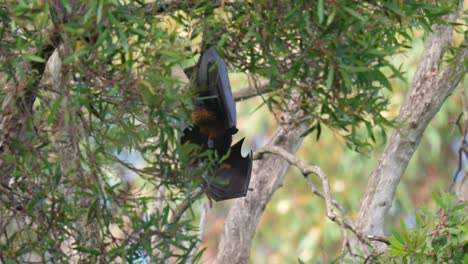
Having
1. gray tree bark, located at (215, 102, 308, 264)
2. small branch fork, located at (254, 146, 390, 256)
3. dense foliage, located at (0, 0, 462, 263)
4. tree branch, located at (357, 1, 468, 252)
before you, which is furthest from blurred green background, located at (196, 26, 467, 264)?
dense foliage, located at (0, 0, 462, 263)

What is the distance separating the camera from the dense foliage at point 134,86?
2.64 metres

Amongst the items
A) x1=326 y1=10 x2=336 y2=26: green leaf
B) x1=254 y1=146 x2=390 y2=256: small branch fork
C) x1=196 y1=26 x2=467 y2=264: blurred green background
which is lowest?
x1=326 y1=10 x2=336 y2=26: green leaf

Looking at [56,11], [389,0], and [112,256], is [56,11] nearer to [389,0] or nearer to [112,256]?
[112,256]

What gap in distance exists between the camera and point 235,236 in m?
4.86

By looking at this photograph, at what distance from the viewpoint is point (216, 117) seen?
139 inches

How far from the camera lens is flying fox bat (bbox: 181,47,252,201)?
11.0 ft

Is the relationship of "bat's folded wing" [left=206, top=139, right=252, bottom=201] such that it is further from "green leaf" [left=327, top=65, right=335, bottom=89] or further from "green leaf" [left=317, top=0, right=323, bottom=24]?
"green leaf" [left=317, top=0, right=323, bottom=24]

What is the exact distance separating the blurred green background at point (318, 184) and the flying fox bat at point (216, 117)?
17.5ft

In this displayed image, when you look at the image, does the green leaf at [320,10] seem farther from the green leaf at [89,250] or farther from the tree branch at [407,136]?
the tree branch at [407,136]

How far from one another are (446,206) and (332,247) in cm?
654

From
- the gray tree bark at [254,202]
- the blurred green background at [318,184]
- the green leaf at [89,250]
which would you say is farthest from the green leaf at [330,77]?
the blurred green background at [318,184]

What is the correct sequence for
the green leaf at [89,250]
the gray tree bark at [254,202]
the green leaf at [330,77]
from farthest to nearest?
the gray tree bark at [254,202]
the green leaf at [89,250]
the green leaf at [330,77]

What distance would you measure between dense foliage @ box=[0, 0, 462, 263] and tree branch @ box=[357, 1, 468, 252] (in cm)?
147

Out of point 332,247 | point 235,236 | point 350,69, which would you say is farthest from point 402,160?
point 332,247
